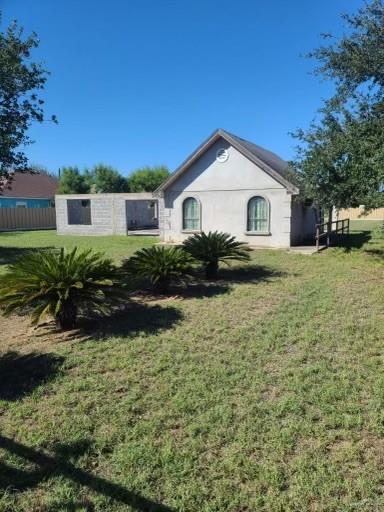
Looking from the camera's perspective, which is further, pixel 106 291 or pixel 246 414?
pixel 106 291

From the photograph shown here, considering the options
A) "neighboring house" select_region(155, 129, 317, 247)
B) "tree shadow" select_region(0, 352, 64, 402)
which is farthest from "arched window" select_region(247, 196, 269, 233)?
"tree shadow" select_region(0, 352, 64, 402)

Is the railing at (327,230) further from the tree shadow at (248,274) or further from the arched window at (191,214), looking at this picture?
the arched window at (191,214)

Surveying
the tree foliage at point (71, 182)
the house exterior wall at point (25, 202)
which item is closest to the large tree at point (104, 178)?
the tree foliage at point (71, 182)

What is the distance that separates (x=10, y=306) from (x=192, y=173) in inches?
545

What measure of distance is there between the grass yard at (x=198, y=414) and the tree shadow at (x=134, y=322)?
0.16ft

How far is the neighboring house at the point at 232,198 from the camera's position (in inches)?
663

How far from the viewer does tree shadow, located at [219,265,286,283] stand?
10109 mm

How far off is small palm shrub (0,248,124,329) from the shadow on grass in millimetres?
2573

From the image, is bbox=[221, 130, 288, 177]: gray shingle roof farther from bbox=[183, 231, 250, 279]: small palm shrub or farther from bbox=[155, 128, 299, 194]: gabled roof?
bbox=[183, 231, 250, 279]: small palm shrub

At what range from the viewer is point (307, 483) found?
2.89 metres

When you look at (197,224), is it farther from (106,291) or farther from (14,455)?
(14,455)

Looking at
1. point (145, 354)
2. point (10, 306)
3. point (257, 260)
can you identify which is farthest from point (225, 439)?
point (257, 260)

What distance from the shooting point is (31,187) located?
123 ft

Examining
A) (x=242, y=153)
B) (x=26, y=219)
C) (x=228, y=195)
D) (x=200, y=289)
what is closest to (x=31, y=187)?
Result: (x=26, y=219)
